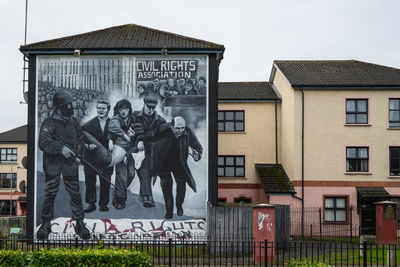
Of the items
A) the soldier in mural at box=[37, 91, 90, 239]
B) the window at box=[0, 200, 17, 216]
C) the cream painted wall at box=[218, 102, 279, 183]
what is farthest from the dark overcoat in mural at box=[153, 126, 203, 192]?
the window at box=[0, 200, 17, 216]

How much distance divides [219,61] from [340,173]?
1020 centimetres

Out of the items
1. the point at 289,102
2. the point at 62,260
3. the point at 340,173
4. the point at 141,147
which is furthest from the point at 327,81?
the point at 62,260

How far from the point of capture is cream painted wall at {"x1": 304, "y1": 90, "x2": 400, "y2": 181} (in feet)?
107

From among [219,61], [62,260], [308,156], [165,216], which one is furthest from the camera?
[308,156]

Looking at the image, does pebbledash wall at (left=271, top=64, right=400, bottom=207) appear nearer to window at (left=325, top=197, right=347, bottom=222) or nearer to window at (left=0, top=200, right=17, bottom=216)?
window at (left=325, top=197, right=347, bottom=222)

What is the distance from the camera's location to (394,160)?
32781mm

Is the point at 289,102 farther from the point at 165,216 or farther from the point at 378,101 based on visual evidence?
the point at 165,216

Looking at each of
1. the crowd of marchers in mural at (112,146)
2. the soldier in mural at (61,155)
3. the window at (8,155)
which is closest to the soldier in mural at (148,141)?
the crowd of marchers in mural at (112,146)

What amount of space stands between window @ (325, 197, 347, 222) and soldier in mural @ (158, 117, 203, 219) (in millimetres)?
10130

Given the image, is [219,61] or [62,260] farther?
[219,61]

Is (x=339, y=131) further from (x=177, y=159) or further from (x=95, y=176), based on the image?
(x=95, y=176)

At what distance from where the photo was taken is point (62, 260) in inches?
606

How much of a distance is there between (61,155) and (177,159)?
5315 mm

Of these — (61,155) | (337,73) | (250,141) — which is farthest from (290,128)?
(61,155)
